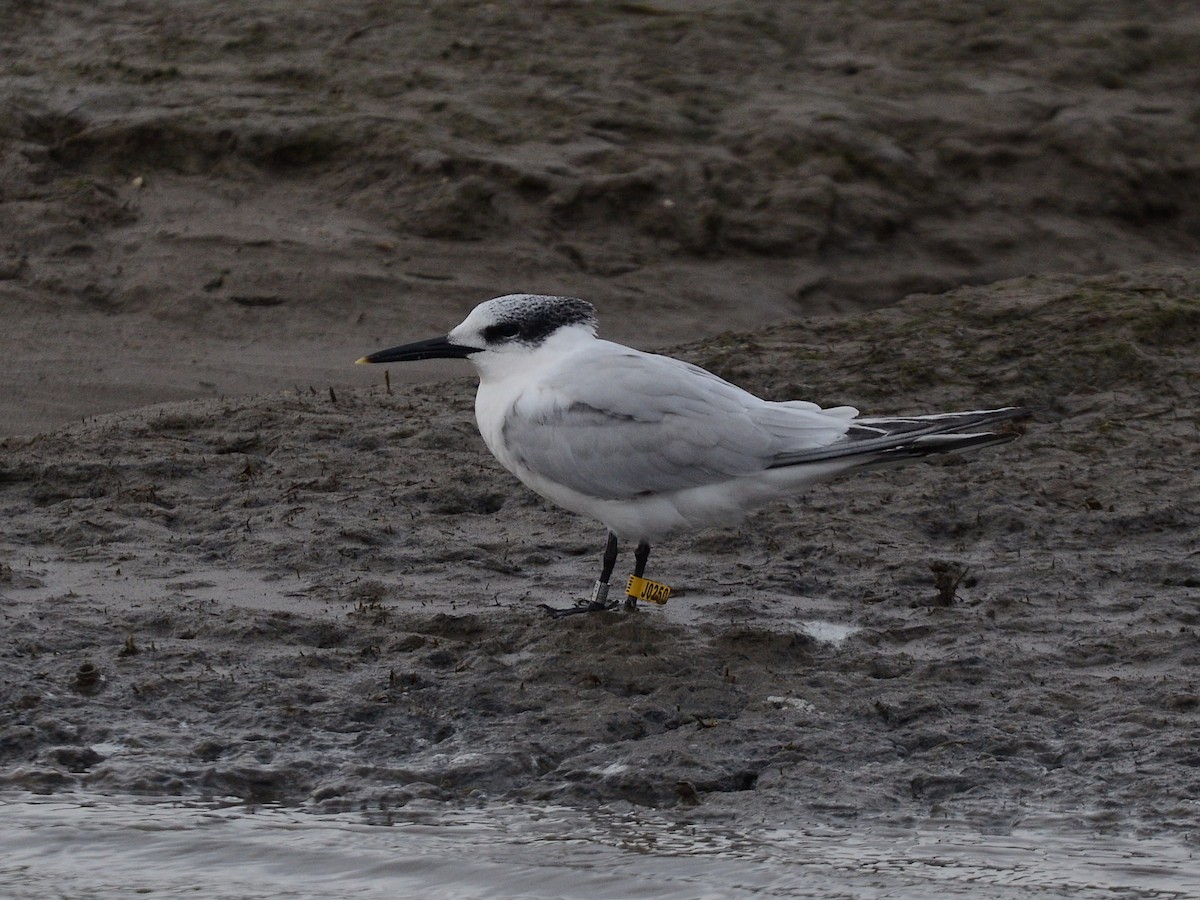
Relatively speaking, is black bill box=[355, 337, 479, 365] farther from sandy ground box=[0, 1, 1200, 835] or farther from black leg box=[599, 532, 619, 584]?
black leg box=[599, 532, 619, 584]

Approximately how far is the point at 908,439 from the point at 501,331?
144cm

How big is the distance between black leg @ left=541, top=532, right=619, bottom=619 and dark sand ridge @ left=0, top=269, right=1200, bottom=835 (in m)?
0.11

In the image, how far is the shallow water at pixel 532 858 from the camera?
13.1 ft

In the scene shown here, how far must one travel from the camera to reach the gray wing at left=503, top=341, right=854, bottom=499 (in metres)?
5.51

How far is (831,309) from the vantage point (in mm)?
9336

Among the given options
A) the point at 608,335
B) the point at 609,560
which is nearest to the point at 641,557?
the point at 609,560

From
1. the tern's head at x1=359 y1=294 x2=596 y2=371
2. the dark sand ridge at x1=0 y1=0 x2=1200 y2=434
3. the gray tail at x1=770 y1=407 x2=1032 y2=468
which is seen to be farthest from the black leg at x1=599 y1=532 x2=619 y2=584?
the dark sand ridge at x1=0 y1=0 x2=1200 y2=434

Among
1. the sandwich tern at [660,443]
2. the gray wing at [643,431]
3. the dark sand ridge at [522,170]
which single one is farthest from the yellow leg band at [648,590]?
the dark sand ridge at [522,170]

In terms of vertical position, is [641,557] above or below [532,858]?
above

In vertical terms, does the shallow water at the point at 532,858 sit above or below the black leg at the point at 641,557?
below

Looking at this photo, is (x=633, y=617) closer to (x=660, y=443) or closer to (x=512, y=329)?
(x=660, y=443)

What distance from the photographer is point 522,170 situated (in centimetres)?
928

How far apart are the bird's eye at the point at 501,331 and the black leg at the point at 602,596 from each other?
0.77m

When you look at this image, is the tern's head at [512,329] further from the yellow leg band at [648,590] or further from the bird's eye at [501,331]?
the yellow leg band at [648,590]
